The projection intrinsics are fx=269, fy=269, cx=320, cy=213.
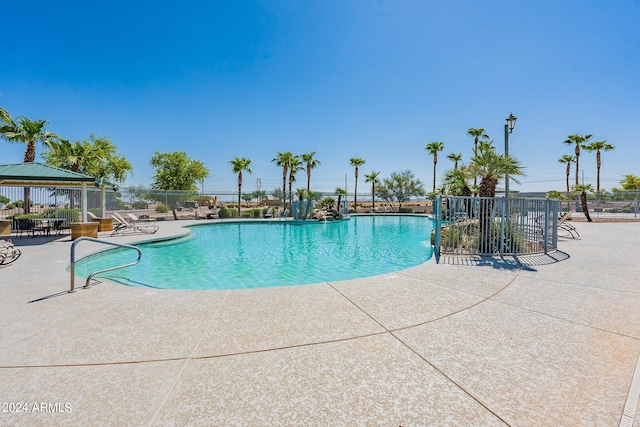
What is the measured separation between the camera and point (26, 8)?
9273 millimetres

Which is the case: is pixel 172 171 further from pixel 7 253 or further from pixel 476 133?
pixel 476 133

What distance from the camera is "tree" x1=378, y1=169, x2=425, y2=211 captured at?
36.3m

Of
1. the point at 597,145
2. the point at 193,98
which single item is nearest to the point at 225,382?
the point at 193,98

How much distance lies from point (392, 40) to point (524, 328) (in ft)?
38.6

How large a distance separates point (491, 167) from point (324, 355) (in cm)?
855

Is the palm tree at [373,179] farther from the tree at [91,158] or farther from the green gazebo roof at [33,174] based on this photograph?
the green gazebo roof at [33,174]

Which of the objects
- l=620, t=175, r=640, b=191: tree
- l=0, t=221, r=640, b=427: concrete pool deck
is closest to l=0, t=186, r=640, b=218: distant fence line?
l=0, t=221, r=640, b=427: concrete pool deck

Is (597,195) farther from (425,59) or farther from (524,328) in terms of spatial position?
(524,328)

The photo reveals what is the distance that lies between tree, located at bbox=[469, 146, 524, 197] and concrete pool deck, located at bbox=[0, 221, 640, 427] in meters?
4.64

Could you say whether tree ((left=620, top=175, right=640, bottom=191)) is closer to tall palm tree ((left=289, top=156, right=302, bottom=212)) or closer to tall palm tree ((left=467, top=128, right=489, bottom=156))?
tall palm tree ((left=467, top=128, right=489, bottom=156))

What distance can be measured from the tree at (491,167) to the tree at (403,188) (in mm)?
27558

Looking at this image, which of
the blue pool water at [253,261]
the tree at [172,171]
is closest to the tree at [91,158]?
the tree at [172,171]

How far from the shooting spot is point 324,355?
2.48 m

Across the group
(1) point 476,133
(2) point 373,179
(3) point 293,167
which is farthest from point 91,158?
(1) point 476,133
